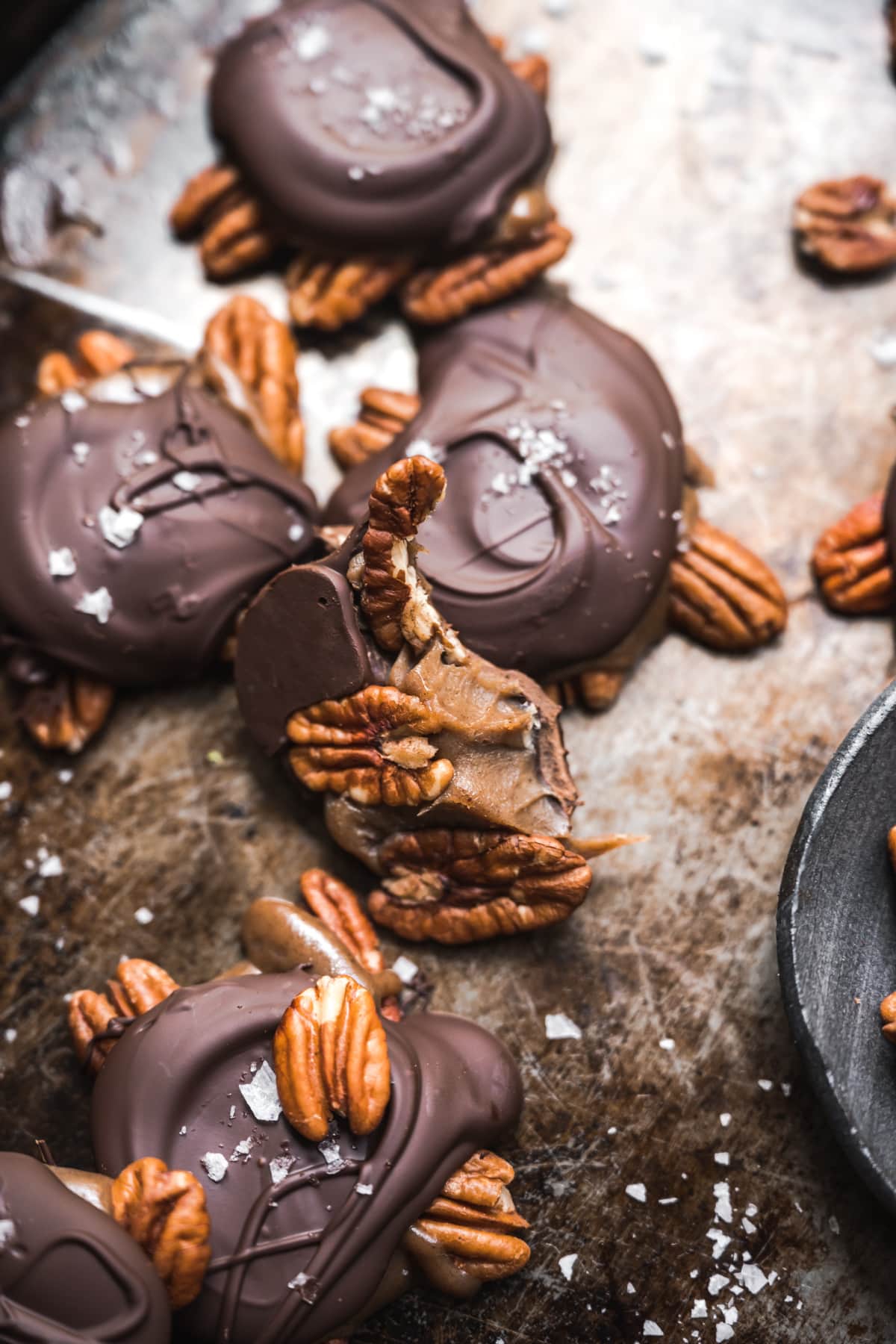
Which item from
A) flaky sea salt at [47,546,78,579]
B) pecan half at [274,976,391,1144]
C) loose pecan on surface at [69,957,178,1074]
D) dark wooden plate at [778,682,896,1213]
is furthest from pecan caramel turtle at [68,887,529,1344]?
flaky sea salt at [47,546,78,579]

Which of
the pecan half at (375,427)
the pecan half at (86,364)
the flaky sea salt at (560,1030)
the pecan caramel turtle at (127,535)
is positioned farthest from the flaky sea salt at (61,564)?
the flaky sea salt at (560,1030)

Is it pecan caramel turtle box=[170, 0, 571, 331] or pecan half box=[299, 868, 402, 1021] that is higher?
pecan caramel turtle box=[170, 0, 571, 331]

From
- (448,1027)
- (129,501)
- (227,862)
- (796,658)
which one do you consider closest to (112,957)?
(227,862)

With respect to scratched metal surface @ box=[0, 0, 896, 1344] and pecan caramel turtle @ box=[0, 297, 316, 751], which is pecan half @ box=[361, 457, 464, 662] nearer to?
pecan caramel turtle @ box=[0, 297, 316, 751]

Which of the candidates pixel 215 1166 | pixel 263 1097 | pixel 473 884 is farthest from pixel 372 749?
pixel 215 1166

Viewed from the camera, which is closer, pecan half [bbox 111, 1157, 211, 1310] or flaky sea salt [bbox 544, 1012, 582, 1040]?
pecan half [bbox 111, 1157, 211, 1310]

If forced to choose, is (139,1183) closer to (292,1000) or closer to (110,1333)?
(110,1333)

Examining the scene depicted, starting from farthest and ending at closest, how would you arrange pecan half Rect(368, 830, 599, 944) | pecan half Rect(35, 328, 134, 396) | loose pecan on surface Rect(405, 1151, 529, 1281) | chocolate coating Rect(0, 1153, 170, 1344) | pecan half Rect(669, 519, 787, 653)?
1. pecan half Rect(35, 328, 134, 396)
2. pecan half Rect(669, 519, 787, 653)
3. pecan half Rect(368, 830, 599, 944)
4. loose pecan on surface Rect(405, 1151, 529, 1281)
5. chocolate coating Rect(0, 1153, 170, 1344)

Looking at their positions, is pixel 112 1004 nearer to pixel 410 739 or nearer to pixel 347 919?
pixel 347 919
